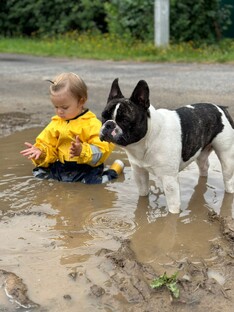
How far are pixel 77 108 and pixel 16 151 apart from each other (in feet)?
4.81

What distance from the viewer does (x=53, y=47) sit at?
18.2m

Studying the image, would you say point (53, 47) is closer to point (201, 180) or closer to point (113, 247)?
point (201, 180)

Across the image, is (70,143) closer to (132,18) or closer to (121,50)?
(121,50)

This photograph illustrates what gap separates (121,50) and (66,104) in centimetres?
1127

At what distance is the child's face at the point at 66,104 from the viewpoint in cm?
518

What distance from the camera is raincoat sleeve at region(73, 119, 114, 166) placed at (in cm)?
529

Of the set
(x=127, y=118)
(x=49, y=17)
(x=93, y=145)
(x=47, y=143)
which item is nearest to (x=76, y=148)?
(x=93, y=145)

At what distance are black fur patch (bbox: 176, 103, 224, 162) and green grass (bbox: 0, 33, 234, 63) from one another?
8.88m

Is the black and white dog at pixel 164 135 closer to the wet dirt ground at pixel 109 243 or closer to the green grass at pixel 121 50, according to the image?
the wet dirt ground at pixel 109 243

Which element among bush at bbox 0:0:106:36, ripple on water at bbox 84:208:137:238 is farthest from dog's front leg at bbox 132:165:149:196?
bush at bbox 0:0:106:36

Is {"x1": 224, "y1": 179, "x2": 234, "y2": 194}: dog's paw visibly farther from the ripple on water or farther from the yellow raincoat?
the yellow raincoat

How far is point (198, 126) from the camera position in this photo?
15.4 ft

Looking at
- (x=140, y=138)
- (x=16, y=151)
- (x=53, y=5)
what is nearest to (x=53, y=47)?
(x=53, y=5)

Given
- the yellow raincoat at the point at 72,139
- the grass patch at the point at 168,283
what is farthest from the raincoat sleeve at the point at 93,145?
the grass patch at the point at 168,283
